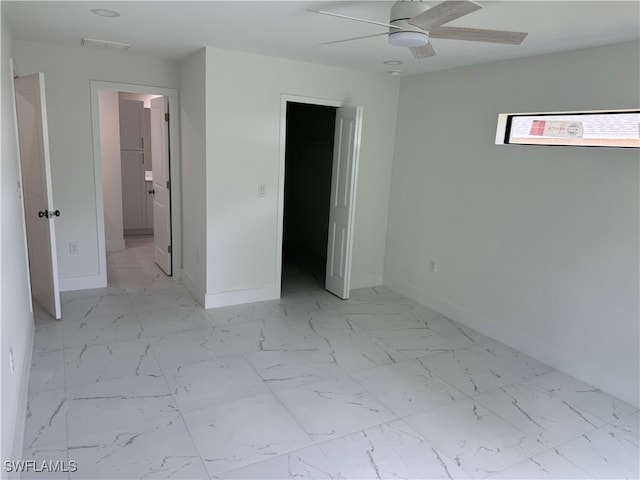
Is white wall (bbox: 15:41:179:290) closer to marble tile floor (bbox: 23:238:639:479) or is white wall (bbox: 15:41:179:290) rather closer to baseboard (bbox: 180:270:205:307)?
marble tile floor (bbox: 23:238:639:479)

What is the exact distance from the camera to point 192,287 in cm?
467

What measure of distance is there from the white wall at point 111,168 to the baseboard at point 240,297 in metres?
2.64

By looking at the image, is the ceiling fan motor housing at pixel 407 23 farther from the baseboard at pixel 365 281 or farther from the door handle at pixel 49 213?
the baseboard at pixel 365 281

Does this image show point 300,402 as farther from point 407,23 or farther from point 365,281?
point 365,281

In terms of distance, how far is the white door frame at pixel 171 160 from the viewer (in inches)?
173

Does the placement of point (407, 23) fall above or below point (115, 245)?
above

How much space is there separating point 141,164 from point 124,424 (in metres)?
5.15

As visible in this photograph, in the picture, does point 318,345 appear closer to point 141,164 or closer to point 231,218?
point 231,218

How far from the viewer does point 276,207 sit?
4469 mm

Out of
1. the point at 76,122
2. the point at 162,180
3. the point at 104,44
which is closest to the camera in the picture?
the point at 104,44

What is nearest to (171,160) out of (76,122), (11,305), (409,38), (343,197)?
(76,122)

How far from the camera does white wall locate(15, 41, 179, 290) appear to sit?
414 centimetres

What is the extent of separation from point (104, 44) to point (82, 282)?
2332mm

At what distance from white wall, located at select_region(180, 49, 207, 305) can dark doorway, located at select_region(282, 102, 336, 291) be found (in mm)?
1341
